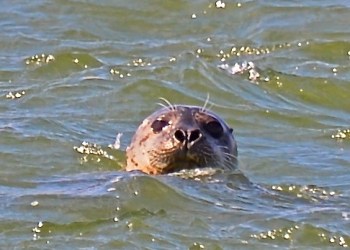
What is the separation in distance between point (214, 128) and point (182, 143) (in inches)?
14.4

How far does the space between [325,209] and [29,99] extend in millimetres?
4601

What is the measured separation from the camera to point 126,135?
11742 millimetres

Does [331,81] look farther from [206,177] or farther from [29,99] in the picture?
[206,177]

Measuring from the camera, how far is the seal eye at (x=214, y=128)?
9.48m

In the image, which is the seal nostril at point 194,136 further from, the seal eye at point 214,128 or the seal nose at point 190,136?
the seal eye at point 214,128

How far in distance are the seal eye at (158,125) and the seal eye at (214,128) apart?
283 mm

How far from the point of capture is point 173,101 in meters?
12.7

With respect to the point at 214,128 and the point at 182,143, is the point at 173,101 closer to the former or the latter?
the point at 214,128

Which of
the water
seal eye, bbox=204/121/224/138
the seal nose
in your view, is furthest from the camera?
seal eye, bbox=204/121/224/138

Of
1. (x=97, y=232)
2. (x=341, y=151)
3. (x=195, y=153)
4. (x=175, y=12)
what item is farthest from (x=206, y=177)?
(x=175, y=12)

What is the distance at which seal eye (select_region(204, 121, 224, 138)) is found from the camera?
31.1 feet

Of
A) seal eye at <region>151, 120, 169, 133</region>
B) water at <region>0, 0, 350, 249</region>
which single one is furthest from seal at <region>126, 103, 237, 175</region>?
water at <region>0, 0, 350, 249</region>

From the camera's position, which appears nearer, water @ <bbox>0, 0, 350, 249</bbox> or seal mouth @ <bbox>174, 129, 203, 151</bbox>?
water @ <bbox>0, 0, 350, 249</bbox>

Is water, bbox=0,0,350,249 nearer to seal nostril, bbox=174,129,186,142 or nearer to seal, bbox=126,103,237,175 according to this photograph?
seal, bbox=126,103,237,175
